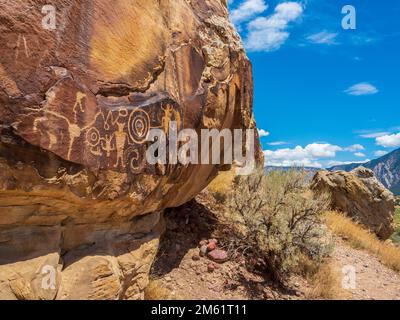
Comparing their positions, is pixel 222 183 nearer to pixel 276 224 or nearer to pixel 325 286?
pixel 276 224

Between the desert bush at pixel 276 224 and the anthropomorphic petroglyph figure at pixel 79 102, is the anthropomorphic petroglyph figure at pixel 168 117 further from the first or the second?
the desert bush at pixel 276 224


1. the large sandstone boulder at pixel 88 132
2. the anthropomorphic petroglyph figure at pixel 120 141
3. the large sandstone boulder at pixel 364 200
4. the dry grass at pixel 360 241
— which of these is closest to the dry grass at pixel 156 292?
the large sandstone boulder at pixel 88 132

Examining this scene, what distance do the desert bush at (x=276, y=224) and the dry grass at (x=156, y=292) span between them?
5.19ft

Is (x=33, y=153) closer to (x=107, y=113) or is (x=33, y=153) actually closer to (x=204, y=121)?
(x=107, y=113)

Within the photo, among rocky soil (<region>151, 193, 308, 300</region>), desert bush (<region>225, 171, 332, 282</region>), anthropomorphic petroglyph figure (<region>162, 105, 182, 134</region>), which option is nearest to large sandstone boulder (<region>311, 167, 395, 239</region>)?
desert bush (<region>225, 171, 332, 282</region>)

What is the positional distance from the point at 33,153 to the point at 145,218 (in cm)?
192

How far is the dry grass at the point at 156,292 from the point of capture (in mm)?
4430

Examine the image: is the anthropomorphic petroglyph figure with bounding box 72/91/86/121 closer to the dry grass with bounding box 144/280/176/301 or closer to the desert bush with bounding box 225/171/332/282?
the dry grass with bounding box 144/280/176/301

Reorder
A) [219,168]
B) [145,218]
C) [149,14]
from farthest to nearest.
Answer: [219,168] → [145,218] → [149,14]

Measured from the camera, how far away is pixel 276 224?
6086 millimetres

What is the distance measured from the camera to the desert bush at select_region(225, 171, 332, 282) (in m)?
5.88

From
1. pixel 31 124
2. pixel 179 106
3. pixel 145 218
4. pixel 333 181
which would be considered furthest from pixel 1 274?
pixel 333 181

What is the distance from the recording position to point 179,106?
3.80 meters

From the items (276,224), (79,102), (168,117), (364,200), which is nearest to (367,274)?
(276,224)
